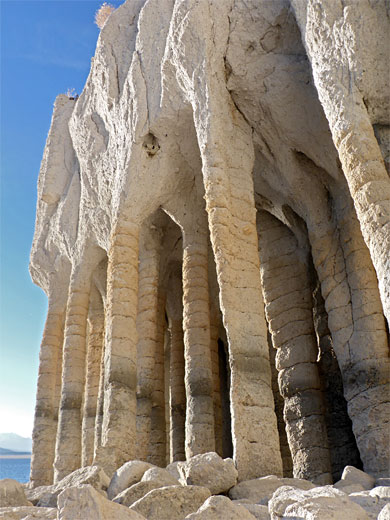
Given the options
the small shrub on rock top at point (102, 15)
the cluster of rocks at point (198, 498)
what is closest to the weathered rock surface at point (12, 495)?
the cluster of rocks at point (198, 498)

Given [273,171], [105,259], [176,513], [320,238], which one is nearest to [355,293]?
[320,238]

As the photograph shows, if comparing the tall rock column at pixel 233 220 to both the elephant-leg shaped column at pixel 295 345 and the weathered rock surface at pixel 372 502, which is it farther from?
the elephant-leg shaped column at pixel 295 345

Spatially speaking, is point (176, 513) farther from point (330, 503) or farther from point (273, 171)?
point (273, 171)

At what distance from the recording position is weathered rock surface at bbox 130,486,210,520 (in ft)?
13.3

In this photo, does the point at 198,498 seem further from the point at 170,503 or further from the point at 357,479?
the point at 357,479

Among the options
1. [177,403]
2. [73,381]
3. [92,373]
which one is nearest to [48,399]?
[73,381]

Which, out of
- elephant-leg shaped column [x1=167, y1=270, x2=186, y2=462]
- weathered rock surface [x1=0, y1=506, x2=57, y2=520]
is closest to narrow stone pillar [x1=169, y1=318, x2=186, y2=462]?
elephant-leg shaped column [x1=167, y1=270, x2=186, y2=462]

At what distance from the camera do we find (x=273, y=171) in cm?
1023

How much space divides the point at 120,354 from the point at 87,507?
5.67 metres

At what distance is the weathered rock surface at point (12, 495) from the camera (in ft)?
17.0

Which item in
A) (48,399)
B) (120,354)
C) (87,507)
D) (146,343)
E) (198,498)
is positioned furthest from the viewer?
(48,399)

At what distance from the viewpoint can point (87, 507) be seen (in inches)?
125

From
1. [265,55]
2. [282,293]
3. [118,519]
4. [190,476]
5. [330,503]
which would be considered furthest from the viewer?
[282,293]

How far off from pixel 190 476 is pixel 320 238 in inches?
222
